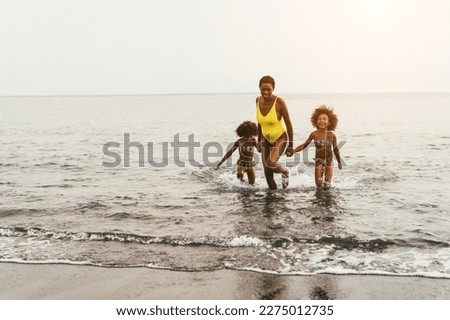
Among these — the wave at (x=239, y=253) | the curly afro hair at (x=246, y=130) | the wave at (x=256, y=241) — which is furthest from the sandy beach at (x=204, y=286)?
the curly afro hair at (x=246, y=130)

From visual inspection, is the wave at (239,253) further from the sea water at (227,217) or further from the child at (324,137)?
the child at (324,137)

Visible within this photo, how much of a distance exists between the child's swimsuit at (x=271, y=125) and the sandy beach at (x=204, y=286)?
3.93 meters

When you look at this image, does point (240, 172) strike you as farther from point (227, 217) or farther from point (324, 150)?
point (227, 217)

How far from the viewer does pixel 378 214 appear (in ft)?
23.7

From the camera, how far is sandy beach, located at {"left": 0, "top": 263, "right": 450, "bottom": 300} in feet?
14.1

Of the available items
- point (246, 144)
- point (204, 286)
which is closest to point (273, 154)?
point (246, 144)

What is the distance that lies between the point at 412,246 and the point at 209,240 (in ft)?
8.57

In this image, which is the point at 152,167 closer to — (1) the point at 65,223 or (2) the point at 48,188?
(2) the point at 48,188

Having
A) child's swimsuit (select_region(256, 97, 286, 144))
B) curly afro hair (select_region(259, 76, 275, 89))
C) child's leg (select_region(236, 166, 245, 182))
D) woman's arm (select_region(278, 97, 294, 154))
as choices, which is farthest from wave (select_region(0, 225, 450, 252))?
child's leg (select_region(236, 166, 245, 182))

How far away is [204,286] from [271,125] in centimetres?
441

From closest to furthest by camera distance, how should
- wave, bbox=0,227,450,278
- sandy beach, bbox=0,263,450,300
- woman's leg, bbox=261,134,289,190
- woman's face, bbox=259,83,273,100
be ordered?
sandy beach, bbox=0,263,450,300 → wave, bbox=0,227,450,278 → woman's face, bbox=259,83,273,100 → woman's leg, bbox=261,134,289,190

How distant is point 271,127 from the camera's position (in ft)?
27.5

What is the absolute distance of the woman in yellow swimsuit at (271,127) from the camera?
8055 mm

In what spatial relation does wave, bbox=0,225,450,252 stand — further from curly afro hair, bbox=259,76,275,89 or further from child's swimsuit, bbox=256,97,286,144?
curly afro hair, bbox=259,76,275,89
